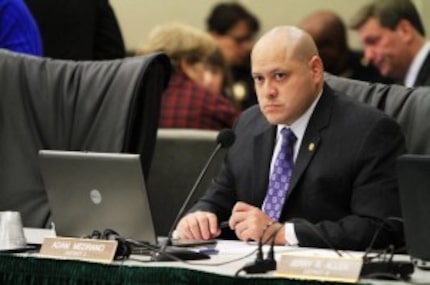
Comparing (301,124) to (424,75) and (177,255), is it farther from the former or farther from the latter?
(424,75)

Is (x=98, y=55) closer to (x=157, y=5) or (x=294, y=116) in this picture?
(x=294, y=116)

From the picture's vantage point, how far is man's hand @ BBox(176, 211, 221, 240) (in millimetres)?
3881

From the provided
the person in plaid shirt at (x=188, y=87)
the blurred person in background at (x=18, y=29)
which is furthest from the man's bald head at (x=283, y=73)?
the person in plaid shirt at (x=188, y=87)

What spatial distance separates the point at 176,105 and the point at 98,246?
2.61 metres

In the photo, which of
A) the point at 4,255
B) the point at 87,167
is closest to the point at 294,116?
the point at 87,167

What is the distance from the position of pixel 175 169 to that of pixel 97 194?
182cm

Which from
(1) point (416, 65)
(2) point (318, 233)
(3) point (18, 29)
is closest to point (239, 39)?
(1) point (416, 65)

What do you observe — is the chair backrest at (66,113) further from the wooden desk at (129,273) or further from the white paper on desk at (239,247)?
the wooden desk at (129,273)

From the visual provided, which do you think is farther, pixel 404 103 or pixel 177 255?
pixel 404 103

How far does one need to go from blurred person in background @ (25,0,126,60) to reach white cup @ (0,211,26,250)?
2.25 m

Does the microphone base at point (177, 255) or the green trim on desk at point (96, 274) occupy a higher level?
the green trim on desk at point (96, 274)

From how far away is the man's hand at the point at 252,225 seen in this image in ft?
12.1

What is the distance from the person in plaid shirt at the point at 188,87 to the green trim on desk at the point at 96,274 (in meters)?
2.66

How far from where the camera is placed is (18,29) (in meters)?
5.25
